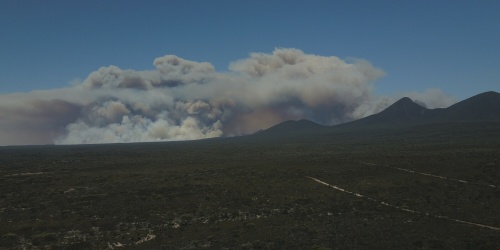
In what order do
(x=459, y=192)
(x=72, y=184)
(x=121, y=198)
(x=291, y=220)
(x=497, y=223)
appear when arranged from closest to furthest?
(x=497, y=223)
(x=291, y=220)
(x=459, y=192)
(x=121, y=198)
(x=72, y=184)

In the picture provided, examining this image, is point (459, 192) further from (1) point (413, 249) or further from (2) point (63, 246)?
(2) point (63, 246)

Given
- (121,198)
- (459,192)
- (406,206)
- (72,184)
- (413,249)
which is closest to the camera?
(413,249)

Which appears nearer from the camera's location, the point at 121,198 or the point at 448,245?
the point at 448,245

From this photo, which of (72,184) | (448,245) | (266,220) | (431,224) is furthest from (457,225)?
(72,184)

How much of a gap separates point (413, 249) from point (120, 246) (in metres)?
26.9

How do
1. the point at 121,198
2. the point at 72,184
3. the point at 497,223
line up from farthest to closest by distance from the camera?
the point at 72,184 < the point at 121,198 < the point at 497,223

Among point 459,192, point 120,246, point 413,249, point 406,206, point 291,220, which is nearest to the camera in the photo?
point 413,249

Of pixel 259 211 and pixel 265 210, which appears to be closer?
pixel 259 211

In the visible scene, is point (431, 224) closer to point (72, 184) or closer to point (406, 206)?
point (406, 206)

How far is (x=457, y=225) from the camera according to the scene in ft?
Result: 125

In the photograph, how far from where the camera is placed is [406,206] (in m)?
47.4

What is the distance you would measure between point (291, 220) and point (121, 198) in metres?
29.3

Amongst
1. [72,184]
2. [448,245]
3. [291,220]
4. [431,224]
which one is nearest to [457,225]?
[431,224]

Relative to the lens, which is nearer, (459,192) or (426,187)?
(459,192)
